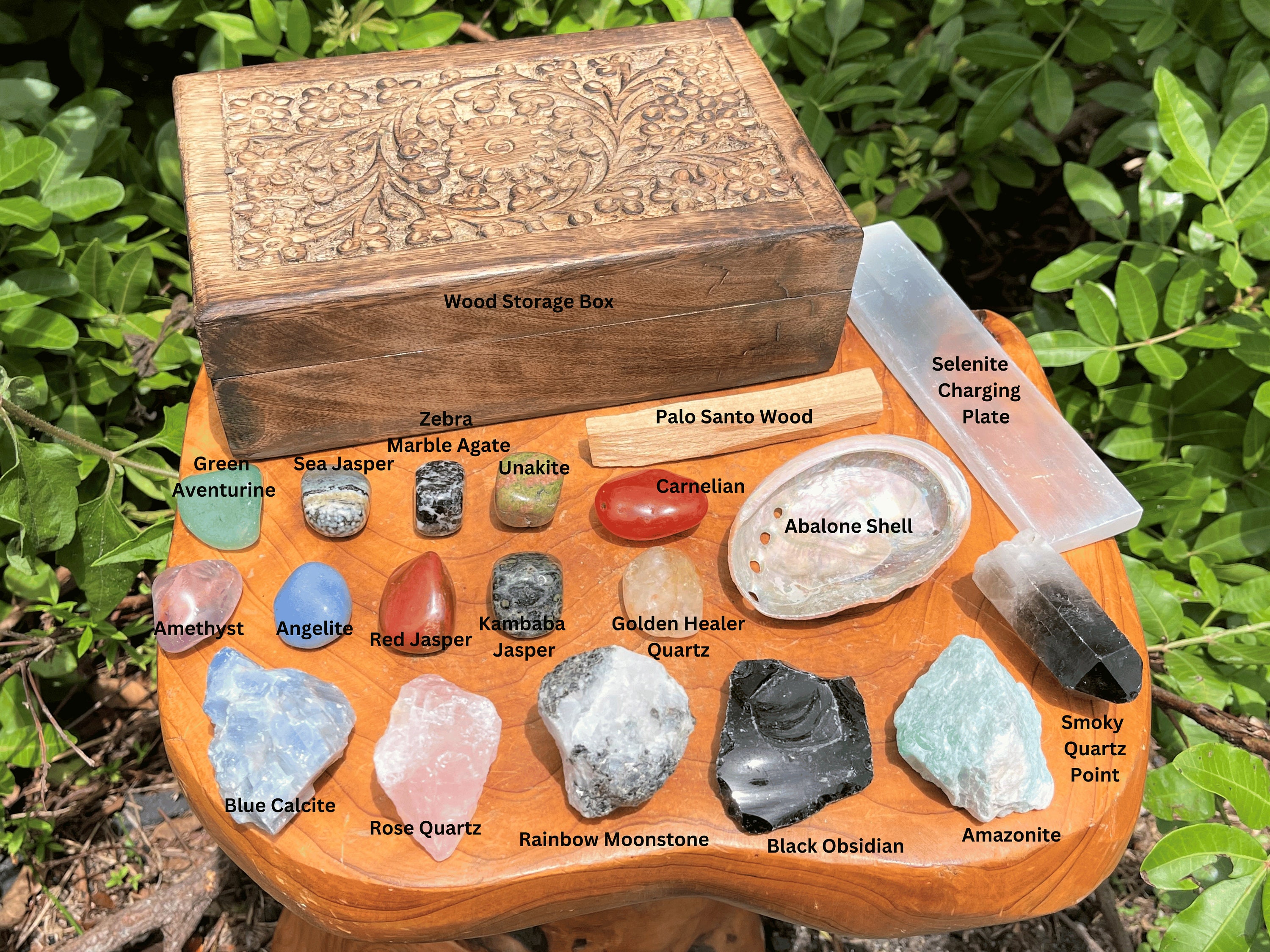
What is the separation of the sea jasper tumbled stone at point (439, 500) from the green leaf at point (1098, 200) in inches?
50.0

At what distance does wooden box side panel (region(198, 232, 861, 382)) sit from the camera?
4.02 feet

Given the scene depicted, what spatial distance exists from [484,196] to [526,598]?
1.74 ft

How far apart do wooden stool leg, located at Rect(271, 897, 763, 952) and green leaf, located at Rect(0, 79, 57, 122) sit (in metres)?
1.43

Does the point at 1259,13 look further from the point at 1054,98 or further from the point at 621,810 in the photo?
the point at 621,810

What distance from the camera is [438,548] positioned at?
1.36 meters

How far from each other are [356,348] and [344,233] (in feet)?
0.49

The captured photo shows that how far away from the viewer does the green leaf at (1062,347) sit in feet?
5.73

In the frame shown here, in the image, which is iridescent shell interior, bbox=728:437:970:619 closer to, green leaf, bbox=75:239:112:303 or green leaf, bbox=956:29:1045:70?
green leaf, bbox=956:29:1045:70

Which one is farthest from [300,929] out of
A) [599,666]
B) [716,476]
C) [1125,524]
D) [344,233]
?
[1125,524]

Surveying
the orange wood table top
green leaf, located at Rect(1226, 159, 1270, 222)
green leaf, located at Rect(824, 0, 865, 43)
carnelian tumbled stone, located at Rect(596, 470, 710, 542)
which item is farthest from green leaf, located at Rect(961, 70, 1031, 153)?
carnelian tumbled stone, located at Rect(596, 470, 710, 542)

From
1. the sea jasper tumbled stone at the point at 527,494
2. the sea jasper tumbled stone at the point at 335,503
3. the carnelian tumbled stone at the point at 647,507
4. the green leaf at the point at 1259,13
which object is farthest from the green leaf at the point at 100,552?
the green leaf at the point at 1259,13

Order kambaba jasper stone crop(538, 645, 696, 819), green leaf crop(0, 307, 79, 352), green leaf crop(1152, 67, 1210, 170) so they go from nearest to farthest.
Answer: kambaba jasper stone crop(538, 645, 696, 819) < green leaf crop(1152, 67, 1210, 170) < green leaf crop(0, 307, 79, 352)

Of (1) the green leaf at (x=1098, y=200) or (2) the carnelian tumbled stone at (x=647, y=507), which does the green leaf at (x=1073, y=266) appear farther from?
(2) the carnelian tumbled stone at (x=647, y=507)

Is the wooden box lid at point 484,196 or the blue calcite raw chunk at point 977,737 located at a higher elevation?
the wooden box lid at point 484,196
